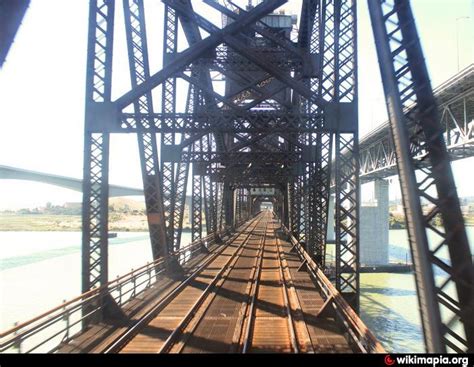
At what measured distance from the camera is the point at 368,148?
47.4 meters

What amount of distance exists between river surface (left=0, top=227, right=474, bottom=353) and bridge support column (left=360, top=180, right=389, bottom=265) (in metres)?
4.60

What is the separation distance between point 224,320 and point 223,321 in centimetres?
11

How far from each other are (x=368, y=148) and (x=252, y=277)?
33845mm

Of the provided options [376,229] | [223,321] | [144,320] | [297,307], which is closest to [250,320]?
[223,321]

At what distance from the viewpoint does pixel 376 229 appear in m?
55.9

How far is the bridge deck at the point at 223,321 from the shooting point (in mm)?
8453

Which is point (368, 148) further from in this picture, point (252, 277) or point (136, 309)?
point (136, 309)

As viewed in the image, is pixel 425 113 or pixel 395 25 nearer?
pixel 425 113

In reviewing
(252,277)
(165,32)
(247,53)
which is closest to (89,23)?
(247,53)

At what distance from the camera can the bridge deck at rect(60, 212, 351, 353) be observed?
333 inches
